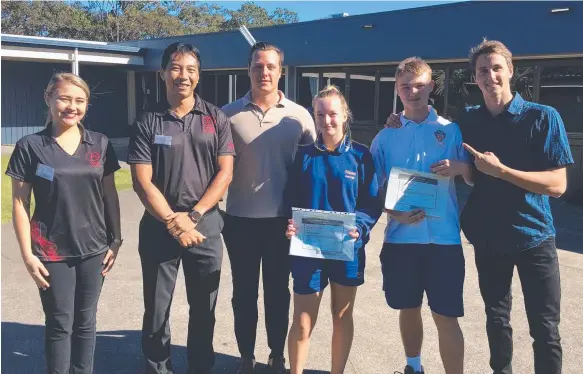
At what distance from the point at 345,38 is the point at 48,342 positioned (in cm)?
1267

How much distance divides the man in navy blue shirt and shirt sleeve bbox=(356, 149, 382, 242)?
0.56 meters

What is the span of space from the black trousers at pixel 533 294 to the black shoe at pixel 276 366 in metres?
1.41

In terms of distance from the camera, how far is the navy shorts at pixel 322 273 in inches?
118

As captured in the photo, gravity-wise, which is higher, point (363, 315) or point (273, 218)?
point (273, 218)

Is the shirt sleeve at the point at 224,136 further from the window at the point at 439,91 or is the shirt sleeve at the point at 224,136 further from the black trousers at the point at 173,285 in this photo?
the window at the point at 439,91

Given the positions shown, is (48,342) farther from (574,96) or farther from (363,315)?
(574,96)

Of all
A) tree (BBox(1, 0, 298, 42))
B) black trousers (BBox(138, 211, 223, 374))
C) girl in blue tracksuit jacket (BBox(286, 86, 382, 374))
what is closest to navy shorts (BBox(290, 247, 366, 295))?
girl in blue tracksuit jacket (BBox(286, 86, 382, 374))

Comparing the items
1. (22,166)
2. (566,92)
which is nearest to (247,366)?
(22,166)

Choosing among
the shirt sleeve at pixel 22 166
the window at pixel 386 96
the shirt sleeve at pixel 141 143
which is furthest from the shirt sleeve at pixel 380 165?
the window at pixel 386 96

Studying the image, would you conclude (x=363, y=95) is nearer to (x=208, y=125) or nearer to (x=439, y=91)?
(x=439, y=91)

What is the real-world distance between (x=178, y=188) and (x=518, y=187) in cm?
196

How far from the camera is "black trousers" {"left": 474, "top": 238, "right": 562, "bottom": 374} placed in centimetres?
280

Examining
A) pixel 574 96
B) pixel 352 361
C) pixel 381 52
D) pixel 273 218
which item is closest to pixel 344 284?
pixel 273 218

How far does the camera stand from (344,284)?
301 centimetres
